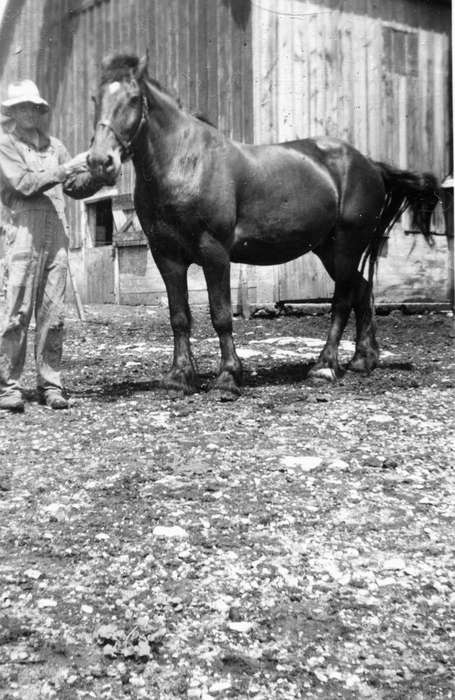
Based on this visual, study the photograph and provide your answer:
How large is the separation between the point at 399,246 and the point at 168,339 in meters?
5.13

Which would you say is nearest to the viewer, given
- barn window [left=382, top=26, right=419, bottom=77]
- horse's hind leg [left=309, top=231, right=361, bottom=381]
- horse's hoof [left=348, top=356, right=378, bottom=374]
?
horse's hind leg [left=309, top=231, right=361, bottom=381]

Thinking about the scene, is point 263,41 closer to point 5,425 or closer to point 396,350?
point 396,350

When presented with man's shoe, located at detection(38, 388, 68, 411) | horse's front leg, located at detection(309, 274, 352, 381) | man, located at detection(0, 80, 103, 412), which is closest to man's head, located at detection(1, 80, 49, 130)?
man, located at detection(0, 80, 103, 412)

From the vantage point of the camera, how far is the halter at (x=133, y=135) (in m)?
5.19

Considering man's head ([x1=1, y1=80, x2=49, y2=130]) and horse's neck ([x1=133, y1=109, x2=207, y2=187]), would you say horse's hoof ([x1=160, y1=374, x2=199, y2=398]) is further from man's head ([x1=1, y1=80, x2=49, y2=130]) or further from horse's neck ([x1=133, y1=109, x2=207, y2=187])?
man's head ([x1=1, y1=80, x2=49, y2=130])

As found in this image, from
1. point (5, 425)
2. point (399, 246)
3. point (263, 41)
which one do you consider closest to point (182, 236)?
point (5, 425)

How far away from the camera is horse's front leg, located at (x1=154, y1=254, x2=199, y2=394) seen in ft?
19.0

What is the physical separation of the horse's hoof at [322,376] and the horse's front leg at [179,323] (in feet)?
3.01

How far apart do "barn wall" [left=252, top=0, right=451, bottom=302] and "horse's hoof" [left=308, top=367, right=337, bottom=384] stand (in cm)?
507

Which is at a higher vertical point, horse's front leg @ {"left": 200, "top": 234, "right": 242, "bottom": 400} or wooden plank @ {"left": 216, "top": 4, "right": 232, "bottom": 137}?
wooden plank @ {"left": 216, "top": 4, "right": 232, "bottom": 137}

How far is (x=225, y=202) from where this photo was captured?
5645 mm

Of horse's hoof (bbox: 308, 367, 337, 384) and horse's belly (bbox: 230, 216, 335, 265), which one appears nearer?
horse's belly (bbox: 230, 216, 335, 265)

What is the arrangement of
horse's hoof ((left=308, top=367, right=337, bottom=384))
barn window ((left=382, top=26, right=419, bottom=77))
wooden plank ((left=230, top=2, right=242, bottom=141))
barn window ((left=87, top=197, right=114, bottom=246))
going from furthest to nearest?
barn window ((left=87, top=197, right=114, bottom=246)), barn window ((left=382, top=26, right=419, bottom=77)), wooden plank ((left=230, top=2, right=242, bottom=141)), horse's hoof ((left=308, top=367, right=337, bottom=384))

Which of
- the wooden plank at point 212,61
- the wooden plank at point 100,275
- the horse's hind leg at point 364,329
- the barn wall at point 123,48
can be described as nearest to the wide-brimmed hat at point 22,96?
the horse's hind leg at point 364,329
